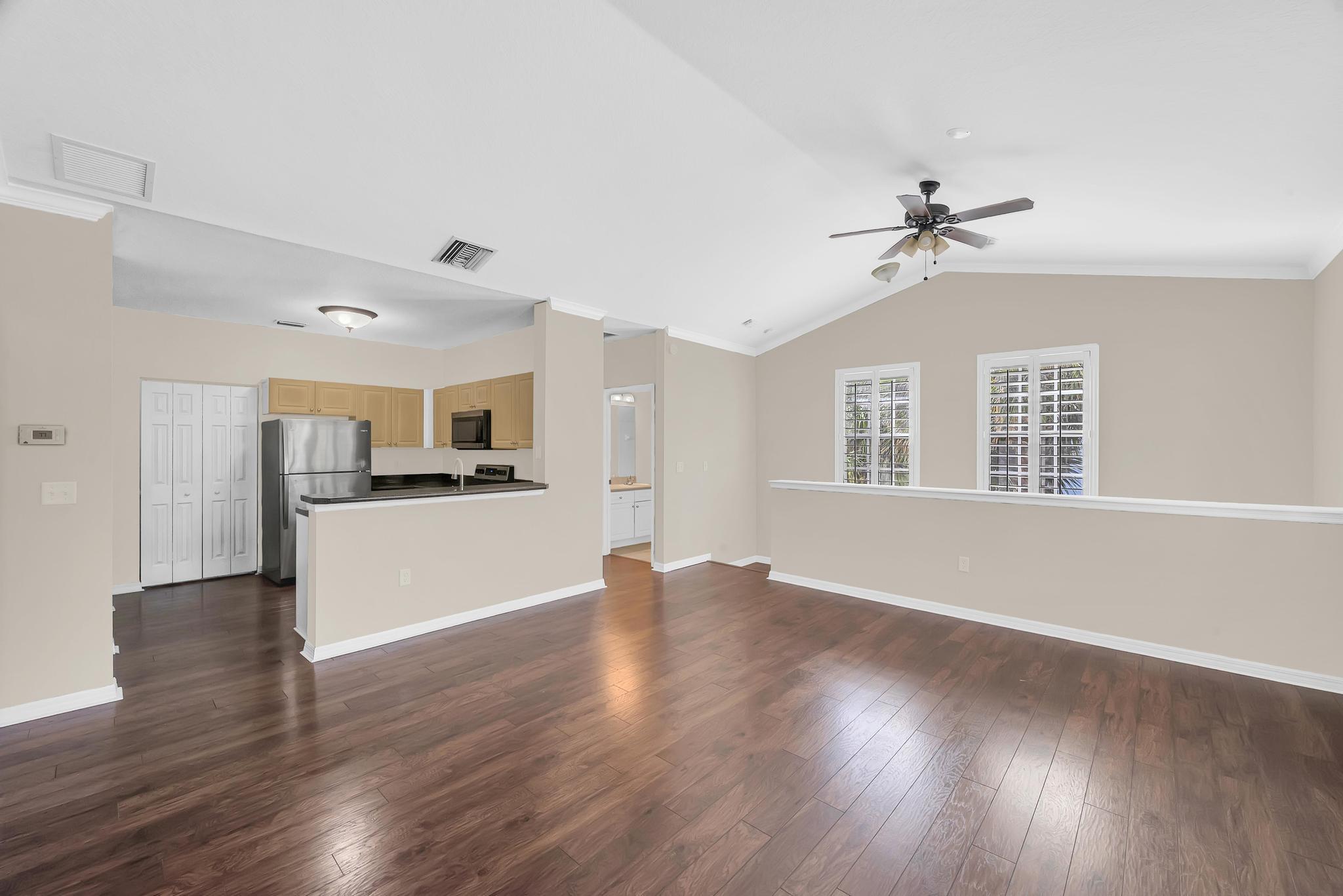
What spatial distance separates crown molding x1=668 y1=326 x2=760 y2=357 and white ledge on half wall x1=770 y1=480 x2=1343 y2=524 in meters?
2.38

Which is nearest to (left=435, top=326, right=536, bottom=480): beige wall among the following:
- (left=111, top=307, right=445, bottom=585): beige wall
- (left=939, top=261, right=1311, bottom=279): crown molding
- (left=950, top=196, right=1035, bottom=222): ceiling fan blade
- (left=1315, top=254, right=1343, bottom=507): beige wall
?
(left=111, top=307, right=445, bottom=585): beige wall

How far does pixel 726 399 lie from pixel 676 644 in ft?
12.3

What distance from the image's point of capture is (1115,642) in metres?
3.77

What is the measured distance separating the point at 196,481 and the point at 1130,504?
8.00 metres

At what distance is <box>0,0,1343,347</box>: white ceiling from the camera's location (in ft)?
7.00

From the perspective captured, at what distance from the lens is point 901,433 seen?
6.30 metres

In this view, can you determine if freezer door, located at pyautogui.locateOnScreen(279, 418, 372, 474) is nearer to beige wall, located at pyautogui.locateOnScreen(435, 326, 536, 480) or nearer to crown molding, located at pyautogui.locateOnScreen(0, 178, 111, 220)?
beige wall, located at pyautogui.locateOnScreen(435, 326, 536, 480)

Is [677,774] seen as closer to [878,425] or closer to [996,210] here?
[996,210]

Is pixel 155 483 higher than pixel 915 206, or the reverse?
pixel 915 206

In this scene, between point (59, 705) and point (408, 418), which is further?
point (408, 418)

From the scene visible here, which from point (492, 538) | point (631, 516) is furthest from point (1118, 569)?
point (631, 516)

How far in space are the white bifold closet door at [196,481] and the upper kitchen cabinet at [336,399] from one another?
613mm

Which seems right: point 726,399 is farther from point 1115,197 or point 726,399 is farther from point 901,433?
point 1115,197

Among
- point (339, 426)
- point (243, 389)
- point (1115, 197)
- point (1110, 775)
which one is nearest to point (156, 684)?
point (339, 426)
